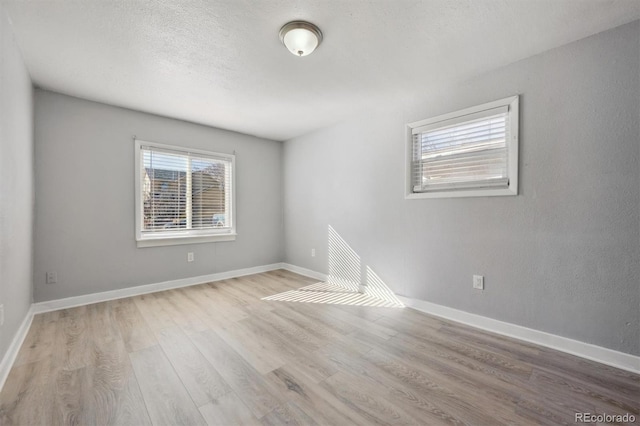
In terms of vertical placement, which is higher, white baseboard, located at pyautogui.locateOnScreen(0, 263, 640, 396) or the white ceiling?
the white ceiling

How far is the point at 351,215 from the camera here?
12.0ft

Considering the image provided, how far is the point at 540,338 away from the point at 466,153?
5.61 ft

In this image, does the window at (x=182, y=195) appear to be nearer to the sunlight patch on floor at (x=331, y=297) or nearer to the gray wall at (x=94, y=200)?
the gray wall at (x=94, y=200)

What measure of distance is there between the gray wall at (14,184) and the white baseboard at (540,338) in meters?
3.47

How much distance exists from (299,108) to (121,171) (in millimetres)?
2356

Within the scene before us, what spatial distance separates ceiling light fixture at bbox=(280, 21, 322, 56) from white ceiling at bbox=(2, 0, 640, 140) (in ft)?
0.16

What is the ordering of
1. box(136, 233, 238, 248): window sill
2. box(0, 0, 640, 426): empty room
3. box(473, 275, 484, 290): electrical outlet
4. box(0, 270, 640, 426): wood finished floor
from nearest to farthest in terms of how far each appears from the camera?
box(0, 270, 640, 426): wood finished floor → box(0, 0, 640, 426): empty room → box(473, 275, 484, 290): electrical outlet → box(136, 233, 238, 248): window sill

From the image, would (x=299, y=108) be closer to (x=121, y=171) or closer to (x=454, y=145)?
(x=454, y=145)

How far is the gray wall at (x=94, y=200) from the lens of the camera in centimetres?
281

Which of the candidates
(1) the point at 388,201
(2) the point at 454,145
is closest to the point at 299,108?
(1) the point at 388,201

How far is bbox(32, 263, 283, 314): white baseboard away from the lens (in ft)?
9.25

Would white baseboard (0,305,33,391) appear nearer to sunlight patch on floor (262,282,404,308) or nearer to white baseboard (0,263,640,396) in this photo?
white baseboard (0,263,640,396)

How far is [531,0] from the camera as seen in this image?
163 cm

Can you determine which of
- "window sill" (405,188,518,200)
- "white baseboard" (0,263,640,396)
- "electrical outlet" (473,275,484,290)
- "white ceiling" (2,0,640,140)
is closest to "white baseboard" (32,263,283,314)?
"white baseboard" (0,263,640,396)
